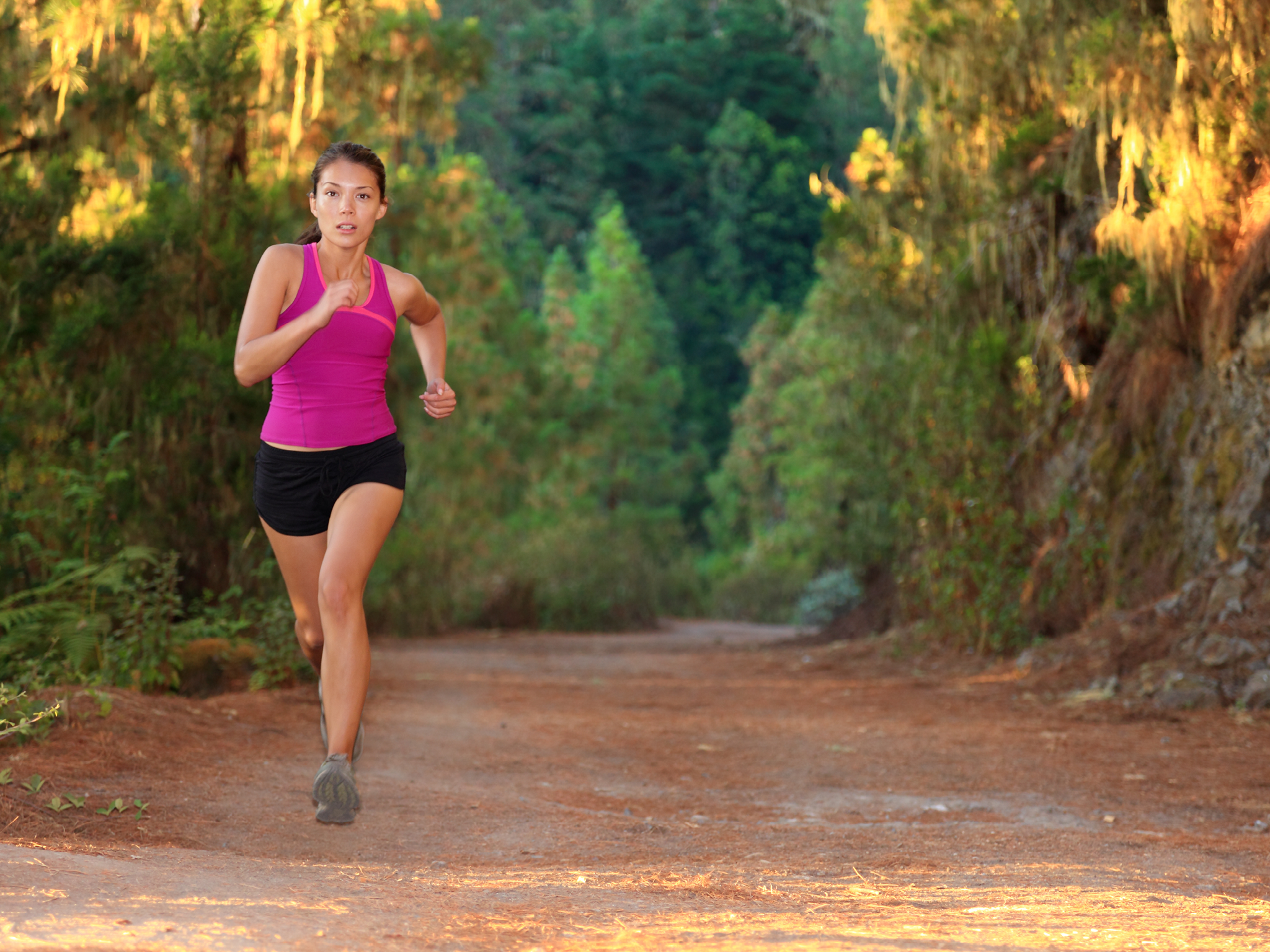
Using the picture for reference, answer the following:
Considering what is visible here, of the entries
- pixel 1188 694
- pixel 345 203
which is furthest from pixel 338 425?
pixel 1188 694

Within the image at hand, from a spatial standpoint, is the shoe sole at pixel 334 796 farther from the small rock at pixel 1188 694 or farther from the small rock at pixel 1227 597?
the small rock at pixel 1227 597

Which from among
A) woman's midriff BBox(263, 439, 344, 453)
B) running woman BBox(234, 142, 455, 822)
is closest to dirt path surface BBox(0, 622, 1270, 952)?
running woman BBox(234, 142, 455, 822)

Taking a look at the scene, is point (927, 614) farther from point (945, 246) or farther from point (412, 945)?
point (412, 945)

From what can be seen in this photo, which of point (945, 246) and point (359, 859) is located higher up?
point (945, 246)

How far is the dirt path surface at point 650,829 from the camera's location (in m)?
3.31

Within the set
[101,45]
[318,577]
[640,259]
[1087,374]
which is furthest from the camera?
[640,259]

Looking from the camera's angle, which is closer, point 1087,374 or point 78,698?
point 78,698

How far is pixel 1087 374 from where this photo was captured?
41.9 feet

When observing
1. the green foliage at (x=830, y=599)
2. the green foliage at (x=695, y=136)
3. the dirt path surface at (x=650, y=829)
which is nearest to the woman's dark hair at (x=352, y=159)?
the dirt path surface at (x=650, y=829)

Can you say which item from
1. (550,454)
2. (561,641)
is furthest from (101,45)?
(550,454)

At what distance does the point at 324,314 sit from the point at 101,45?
751 centimetres

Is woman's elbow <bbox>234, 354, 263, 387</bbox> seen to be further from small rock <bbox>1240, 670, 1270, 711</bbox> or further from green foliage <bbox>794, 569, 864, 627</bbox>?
green foliage <bbox>794, 569, 864, 627</bbox>

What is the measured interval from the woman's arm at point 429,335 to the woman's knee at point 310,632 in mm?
902

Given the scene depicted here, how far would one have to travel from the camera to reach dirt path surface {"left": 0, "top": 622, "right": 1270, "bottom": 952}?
10.9 ft
